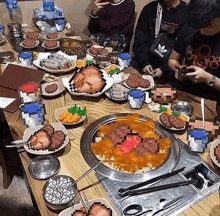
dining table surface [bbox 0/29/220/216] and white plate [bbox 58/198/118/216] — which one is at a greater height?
white plate [bbox 58/198/118/216]

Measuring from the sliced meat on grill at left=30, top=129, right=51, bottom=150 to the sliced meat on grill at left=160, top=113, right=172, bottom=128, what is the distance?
66cm

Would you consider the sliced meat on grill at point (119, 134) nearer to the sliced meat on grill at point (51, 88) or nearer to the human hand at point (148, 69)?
the sliced meat on grill at point (51, 88)

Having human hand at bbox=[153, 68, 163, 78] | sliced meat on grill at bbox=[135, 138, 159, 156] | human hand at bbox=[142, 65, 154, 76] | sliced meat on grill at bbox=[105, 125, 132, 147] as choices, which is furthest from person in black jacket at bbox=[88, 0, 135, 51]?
sliced meat on grill at bbox=[135, 138, 159, 156]

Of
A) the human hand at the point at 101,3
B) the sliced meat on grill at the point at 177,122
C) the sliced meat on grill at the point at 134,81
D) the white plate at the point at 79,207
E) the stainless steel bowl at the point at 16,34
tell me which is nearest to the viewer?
the white plate at the point at 79,207

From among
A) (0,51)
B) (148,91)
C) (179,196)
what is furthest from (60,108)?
(0,51)

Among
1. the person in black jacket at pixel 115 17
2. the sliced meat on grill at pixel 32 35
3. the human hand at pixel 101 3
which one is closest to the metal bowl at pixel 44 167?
the sliced meat on grill at pixel 32 35

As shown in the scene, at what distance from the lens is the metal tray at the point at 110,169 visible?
137cm

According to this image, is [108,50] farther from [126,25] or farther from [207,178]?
[207,178]

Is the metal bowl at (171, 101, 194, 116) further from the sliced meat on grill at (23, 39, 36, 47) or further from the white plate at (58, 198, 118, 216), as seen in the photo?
the sliced meat on grill at (23, 39, 36, 47)

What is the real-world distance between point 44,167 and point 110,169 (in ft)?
Result: 1.08

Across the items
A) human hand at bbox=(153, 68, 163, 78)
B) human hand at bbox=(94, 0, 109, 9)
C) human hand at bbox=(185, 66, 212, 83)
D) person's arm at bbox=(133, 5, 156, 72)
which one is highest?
human hand at bbox=(94, 0, 109, 9)

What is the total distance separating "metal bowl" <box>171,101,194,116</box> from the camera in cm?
183

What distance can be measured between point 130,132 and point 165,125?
21 cm

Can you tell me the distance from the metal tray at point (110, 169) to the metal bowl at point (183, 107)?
227 mm
